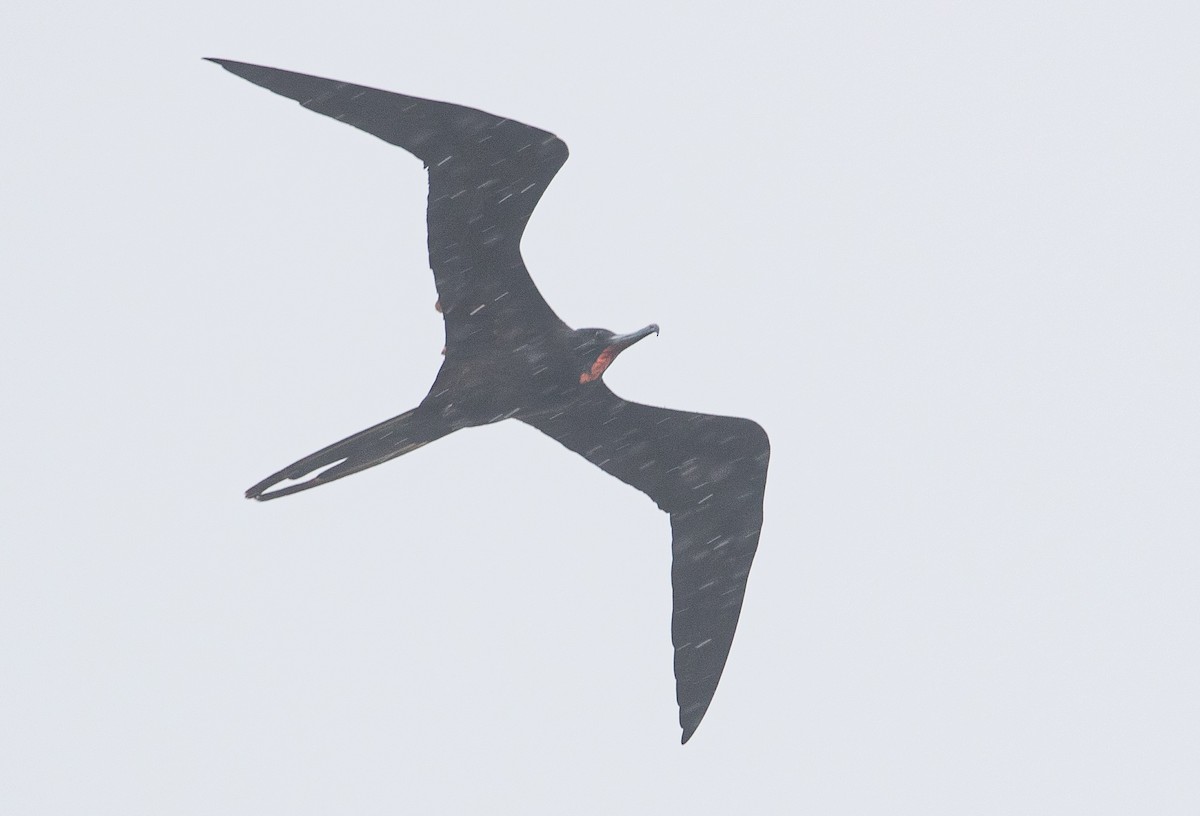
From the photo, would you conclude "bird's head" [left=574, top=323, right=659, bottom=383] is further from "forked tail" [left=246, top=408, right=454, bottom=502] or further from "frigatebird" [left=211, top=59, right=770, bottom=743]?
"forked tail" [left=246, top=408, right=454, bottom=502]

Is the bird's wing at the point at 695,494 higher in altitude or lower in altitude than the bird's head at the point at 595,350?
lower

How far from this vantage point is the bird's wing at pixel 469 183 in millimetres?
7863

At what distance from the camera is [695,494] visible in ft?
32.2

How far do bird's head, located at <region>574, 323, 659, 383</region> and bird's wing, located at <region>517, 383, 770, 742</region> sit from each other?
2.11 ft

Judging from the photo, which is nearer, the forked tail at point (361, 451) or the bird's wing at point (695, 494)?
the forked tail at point (361, 451)

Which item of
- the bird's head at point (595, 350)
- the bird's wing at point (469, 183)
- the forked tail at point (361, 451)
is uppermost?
the bird's wing at point (469, 183)

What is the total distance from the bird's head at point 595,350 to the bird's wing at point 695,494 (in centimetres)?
64

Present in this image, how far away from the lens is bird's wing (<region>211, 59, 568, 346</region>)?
7.86m

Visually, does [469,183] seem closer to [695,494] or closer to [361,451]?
[361,451]

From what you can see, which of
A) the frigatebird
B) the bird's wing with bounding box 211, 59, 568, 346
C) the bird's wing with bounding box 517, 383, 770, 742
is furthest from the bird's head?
the bird's wing with bounding box 517, 383, 770, 742

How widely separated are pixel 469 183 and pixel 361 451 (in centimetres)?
155

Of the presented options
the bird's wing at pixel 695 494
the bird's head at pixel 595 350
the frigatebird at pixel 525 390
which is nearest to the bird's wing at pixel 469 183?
the frigatebird at pixel 525 390

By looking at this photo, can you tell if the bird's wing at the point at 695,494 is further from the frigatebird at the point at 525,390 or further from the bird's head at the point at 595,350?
the bird's head at the point at 595,350

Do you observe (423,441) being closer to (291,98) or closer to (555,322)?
(555,322)
